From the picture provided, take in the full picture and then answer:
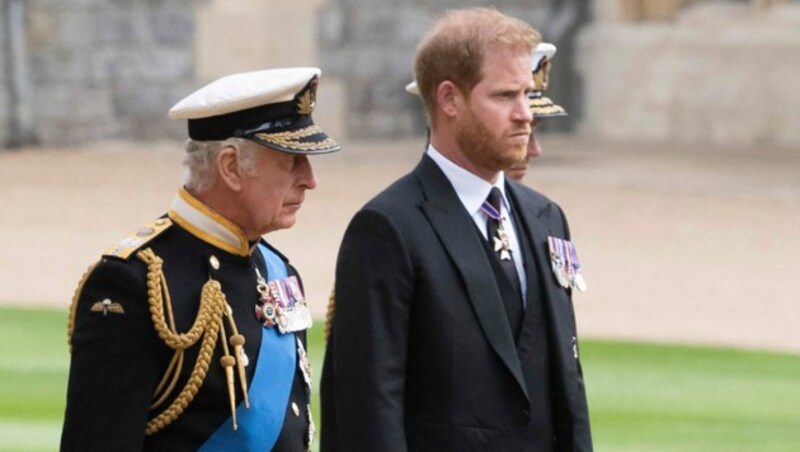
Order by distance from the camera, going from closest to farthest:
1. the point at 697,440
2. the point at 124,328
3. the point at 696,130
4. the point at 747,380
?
the point at 124,328 → the point at 697,440 → the point at 747,380 → the point at 696,130

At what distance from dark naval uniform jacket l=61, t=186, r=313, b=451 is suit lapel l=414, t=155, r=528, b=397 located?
0.34 m

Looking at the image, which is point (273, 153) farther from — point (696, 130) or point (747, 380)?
point (696, 130)

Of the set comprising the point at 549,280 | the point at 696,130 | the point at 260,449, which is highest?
the point at 549,280

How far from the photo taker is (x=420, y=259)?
13.2ft

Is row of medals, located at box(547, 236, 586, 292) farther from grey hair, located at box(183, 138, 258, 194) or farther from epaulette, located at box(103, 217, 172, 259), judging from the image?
epaulette, located at box(103, 217, 172, 259)

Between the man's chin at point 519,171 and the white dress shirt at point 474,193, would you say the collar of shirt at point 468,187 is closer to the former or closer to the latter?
the white dress shirt at point 474,193

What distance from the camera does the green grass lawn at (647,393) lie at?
25.2ft

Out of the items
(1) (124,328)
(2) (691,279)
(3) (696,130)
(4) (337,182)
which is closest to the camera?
(1) (124,328)

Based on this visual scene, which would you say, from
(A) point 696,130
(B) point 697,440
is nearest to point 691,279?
(B) point 697,440

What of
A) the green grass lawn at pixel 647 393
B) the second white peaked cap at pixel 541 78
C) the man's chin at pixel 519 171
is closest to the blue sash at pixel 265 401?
the second white peaked cap at pixel 541 78

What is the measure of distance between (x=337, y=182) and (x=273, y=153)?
1212 cm

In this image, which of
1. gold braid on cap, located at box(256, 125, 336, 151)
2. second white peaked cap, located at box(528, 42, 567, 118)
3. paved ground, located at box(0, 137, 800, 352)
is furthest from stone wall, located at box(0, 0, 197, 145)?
gold braid on cap, located at box(256, 125, 336, 151)

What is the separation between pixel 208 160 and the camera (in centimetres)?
394

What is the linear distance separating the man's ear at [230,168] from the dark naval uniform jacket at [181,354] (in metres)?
0.07
